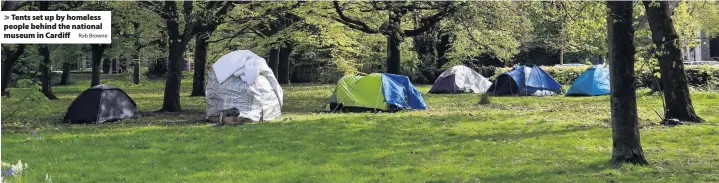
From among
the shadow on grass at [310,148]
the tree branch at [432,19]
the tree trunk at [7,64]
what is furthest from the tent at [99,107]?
the tree branch at [432,19]

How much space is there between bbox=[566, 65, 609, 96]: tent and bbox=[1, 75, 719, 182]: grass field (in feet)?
22.6

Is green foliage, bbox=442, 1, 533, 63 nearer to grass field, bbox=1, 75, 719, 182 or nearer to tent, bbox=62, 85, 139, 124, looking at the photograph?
grass field, bbox=1, 75, 719, 182

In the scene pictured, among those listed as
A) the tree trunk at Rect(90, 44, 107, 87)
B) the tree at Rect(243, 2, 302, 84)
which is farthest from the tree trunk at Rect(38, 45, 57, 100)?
the tree at Rect(243, 2, 302, 84)

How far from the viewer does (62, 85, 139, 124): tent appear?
14.6 m

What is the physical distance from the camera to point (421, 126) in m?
13.6

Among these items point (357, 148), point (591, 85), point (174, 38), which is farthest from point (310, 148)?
point (591, 85)

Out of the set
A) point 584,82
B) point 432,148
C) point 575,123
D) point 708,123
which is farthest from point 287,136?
point 584,82

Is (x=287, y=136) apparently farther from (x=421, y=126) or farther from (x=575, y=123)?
(x=575, y=123)

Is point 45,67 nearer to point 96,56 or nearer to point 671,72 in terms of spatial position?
point 96,56

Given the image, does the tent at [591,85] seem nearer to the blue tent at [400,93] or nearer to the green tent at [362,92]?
the blue tent at [400,93]

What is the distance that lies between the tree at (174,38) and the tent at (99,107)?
1.63 m

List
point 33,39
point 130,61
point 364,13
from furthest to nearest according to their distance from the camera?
point 130,61, point 364,13, point 33,39

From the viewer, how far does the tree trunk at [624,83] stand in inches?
321

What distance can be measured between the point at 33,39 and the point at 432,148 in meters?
6.56
